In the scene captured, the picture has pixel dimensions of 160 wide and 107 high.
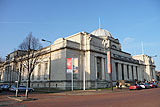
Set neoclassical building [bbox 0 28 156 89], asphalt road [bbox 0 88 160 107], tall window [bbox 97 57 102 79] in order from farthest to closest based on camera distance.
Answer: tall window [bbox 97 57 102 79] → neoclassical building [bbox 0 28 156 89] → asphalt road [bbox 0 88 160 107]

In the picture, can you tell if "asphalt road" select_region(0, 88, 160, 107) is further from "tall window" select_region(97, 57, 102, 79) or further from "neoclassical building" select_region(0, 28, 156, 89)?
"tall window" select_region(97, 57, 102, 79)

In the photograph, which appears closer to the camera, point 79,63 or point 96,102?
point 96,102

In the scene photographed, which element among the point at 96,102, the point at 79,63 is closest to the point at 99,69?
the point at 79,63

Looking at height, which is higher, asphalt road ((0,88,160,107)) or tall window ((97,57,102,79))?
tall window ((97,57,102,79))

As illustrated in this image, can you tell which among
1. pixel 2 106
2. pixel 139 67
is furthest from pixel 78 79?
pixel 139 67

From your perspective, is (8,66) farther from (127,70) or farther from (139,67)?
(139,67)

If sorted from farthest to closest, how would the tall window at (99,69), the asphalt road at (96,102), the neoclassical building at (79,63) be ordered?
the tall window at (99,69)
the neoclassical building at (79,63)
the asphalt road at (96,102)

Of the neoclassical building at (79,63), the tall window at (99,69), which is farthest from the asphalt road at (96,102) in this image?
the tall window at (99,69)

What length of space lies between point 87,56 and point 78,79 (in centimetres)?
709

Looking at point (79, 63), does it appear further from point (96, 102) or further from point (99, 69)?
point (96, 102)

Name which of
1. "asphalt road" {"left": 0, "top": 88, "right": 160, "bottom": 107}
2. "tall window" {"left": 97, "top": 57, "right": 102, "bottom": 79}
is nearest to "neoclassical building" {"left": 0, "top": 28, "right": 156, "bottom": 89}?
"tall window" {"left": 97, "top": 57, "right": 102, "bottom": 79}

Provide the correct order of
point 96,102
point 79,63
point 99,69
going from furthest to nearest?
point 99,69 → point 79,63 → point 96,102

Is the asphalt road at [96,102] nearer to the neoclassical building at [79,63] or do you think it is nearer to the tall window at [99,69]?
the neoclassical building at [79,63]

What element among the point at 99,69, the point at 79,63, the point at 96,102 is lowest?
the point at 96,102
